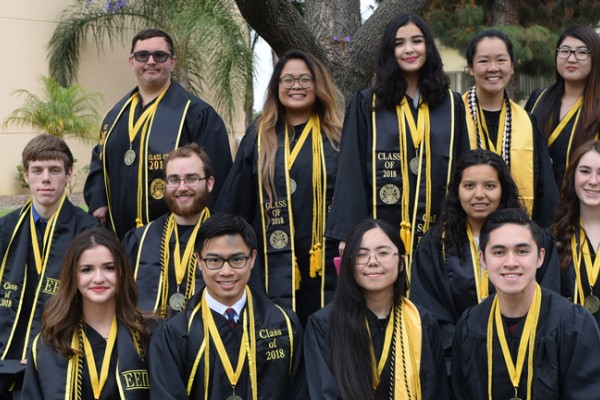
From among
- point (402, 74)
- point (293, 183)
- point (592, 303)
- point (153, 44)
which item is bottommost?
point (592, 303)

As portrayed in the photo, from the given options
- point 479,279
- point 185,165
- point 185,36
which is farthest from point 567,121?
point 185,36

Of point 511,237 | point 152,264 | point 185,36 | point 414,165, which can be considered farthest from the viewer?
point 185,36

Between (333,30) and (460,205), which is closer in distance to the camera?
(460,205)

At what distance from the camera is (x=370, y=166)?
562 centimetres

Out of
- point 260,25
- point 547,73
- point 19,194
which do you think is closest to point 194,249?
point 260,25

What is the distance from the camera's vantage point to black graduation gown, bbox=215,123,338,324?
18.9 feet

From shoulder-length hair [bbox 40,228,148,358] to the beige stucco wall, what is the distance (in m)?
15.6

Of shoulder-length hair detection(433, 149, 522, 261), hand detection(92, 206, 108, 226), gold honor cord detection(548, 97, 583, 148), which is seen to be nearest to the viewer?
shoulder-length hair detection(433, 149, 522, 261)

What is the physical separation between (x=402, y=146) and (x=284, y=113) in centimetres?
83

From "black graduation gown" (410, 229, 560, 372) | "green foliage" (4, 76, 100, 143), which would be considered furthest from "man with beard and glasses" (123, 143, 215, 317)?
"green foliage" (4, 76, 100, 143)

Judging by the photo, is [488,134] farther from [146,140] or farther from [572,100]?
[146,140]

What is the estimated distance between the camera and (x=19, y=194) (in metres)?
19.8

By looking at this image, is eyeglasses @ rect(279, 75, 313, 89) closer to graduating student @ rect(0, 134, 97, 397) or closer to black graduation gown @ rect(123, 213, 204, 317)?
black graduation gown @ rect(123, 213, 204, 317)

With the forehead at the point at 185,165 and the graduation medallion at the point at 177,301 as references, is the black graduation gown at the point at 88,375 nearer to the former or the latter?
the graduation medallion at the point at 177,301
